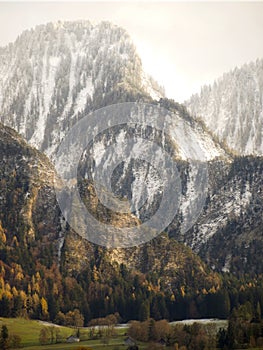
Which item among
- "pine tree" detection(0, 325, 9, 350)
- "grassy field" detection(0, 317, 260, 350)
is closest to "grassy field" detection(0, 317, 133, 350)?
"grassy field" detection(0, 317, 260, 350)

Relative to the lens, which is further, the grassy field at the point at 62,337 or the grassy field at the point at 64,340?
the grassy field at the point at 62,337

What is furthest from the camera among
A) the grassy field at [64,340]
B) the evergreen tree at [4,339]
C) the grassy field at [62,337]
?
the grassy field at [62,337]

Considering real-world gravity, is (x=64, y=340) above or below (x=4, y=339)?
below

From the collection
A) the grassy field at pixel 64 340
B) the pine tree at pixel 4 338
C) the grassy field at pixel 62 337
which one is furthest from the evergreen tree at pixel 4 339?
the grassy field at pixel 64 340

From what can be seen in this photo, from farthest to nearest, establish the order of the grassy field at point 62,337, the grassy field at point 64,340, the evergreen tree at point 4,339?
the grassy field at point 62,337
the grassy field at point 64,340
the evergreen tree at point 4,339

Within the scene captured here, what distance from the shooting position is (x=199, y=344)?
17038cm

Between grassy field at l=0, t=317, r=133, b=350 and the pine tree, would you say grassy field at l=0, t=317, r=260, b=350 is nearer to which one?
grassy field at l=0, t=317, r=133, b=350

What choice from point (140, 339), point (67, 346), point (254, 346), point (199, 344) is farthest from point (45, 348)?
point (254, 346)

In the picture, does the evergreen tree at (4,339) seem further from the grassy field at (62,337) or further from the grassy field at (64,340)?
the grassy field at (64,340)

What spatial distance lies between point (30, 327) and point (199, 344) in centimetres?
5269

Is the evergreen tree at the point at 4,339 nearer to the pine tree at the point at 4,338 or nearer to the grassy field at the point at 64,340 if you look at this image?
the pine tree at the point at 4,338

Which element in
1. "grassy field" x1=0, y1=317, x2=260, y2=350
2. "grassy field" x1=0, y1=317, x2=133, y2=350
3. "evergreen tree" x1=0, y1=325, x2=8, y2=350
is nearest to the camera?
"evergreen tree" x1=0, y1=325, x2=8, y2=350

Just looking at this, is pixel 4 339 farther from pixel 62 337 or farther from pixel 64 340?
pixel 62 337

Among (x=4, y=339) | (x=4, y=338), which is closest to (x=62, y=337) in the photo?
(x=4, y=338)
